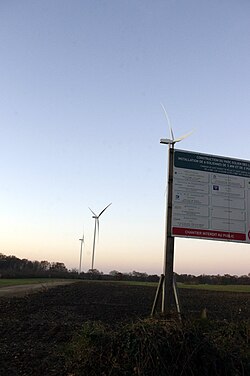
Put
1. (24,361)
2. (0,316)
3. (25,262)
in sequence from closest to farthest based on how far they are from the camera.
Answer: (24,361), (0,316), (25,262)

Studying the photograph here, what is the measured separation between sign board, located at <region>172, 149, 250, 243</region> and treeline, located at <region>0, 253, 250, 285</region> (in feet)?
157

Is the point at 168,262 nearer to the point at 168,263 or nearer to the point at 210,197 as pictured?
the point at 168,263

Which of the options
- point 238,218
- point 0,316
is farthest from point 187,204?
point 0,316

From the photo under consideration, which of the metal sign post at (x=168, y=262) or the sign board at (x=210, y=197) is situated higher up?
the sign board at (x=210, y=197)

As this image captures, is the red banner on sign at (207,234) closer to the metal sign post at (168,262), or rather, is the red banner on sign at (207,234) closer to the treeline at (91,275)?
the metal sign post at (168,262)

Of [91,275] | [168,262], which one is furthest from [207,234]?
[91,275]

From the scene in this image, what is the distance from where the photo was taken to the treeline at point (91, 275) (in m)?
61.6

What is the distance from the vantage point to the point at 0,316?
11.2 m

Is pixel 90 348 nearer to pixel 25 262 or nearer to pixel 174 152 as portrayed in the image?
pixel 174 152

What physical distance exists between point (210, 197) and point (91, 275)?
55.5 metres

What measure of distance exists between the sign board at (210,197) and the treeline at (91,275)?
157 ft

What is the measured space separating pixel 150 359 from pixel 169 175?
563 cm

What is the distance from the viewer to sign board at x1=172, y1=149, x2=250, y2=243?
9383 mm

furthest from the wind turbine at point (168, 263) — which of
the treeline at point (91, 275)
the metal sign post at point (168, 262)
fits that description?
the treeline at point (91, 275)
